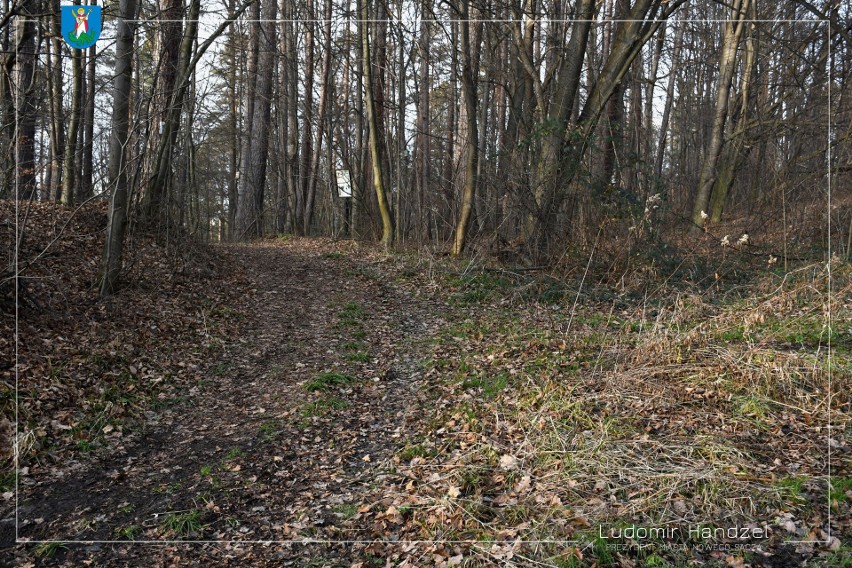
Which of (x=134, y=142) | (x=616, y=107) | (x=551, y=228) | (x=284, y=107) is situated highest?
(x=284, y=107)

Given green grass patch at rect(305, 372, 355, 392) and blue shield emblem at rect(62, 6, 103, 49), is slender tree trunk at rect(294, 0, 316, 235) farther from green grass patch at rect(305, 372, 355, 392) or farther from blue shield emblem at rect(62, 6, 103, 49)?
green grass patch at rect(305, 372, 355, 392)

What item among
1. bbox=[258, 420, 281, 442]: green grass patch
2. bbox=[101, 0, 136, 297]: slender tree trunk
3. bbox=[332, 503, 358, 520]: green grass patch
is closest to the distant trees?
bbox=[101, 0, 136, 297]: slender tree trunk

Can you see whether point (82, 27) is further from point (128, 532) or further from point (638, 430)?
point (638, 430)

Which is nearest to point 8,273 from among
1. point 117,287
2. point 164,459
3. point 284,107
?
point 117,287

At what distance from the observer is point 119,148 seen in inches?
328

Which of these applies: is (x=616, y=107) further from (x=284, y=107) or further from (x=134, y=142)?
(x=284, y=107)

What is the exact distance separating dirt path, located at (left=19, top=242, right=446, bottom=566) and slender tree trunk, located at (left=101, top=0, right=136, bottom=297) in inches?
80.8

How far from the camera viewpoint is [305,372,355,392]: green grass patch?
22.4ft

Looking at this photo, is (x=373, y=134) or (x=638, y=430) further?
(x=373, y=134)

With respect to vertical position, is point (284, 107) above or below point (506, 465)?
above

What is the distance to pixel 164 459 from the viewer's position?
5.37 m

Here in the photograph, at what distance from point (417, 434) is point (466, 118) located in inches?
492

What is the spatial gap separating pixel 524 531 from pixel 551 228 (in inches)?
323

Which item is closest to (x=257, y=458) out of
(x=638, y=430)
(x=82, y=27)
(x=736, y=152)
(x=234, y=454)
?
(x=234, y=454)
